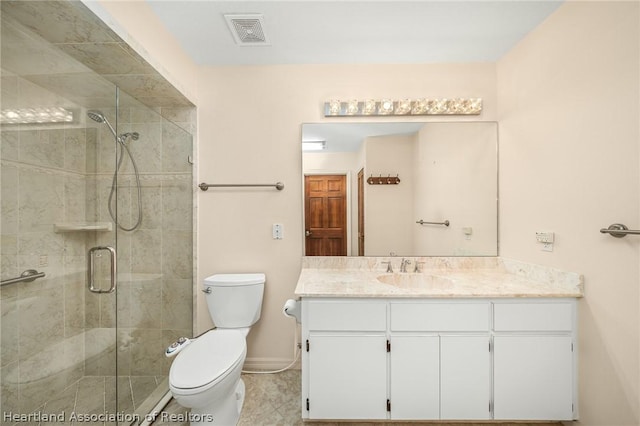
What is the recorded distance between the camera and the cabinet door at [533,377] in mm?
1458

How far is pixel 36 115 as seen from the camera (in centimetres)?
136

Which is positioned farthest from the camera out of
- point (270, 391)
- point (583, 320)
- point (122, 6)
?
point (270, 391)

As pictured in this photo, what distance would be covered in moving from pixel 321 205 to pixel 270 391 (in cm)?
136

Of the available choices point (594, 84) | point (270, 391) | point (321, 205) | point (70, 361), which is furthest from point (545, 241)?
point (70, 361)

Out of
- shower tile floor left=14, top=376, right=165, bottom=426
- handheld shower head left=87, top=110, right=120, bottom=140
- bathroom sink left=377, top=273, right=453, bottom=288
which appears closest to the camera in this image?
shower tile floor left=14, top=376, right=165, bottom=426

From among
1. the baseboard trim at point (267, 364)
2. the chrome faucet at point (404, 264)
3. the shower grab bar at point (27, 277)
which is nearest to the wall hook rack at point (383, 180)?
the chrome faucet at point (404, 264)

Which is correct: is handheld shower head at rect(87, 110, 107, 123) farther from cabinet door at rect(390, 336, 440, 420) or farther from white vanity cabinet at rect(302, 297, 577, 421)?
cabinet door at rect(390, 336, 440, 420)

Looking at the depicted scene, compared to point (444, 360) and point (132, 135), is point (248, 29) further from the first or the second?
point (444, 360)

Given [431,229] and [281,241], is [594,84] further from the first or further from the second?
[281,241]

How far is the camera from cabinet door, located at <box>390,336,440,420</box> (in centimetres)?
147

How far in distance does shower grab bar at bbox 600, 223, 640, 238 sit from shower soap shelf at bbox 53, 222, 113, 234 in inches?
101

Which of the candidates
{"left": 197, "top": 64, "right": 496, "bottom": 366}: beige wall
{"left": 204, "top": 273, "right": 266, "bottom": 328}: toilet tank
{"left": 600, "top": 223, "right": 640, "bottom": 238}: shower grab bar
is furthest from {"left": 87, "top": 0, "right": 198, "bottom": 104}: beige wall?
{"left": 600, "top": 223, "right": 640, "bottom": 238}: shower grab bar

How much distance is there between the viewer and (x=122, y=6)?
1.34 meters

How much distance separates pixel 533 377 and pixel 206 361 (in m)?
1.79
